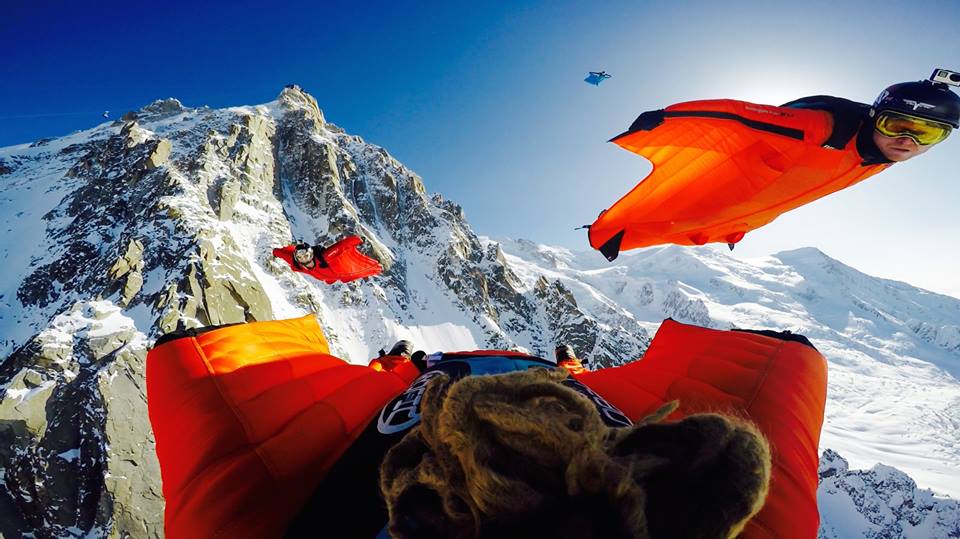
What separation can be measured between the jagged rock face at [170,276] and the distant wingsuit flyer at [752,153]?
31.0m

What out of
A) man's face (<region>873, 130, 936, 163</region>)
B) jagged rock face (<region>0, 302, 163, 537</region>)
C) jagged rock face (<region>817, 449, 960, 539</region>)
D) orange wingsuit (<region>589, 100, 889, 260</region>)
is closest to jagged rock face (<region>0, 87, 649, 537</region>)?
jagged rock face (<region>0, 302, 163, 537</region>)

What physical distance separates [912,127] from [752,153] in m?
1.44

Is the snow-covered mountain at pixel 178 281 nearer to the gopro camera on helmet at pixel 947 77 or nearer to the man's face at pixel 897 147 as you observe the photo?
the man's face at pixel 897 147

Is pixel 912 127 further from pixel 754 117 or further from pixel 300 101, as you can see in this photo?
pixel 300 101

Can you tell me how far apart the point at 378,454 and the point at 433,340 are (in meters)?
55.3

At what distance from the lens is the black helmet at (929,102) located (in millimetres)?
Answer: 3912

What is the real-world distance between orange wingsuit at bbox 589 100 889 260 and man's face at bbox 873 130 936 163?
0.25 metres

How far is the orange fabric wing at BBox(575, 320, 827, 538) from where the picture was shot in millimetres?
1954

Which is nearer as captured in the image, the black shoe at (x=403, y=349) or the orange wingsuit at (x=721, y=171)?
the orange wingsuit at (x=721, y=171)

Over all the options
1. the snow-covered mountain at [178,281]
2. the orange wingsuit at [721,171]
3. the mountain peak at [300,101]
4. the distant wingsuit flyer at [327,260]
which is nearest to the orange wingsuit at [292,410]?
the orange wingsuit at [721,171]

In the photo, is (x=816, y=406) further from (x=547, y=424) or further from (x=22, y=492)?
(x=22, y=492)

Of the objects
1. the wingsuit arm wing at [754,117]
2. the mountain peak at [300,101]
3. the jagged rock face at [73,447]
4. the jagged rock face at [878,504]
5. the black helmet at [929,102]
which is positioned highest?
the mountain peak at [300,101]

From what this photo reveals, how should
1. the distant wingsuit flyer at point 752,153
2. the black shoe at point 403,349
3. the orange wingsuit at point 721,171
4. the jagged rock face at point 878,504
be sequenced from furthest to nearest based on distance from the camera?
the jagged rock face at point 878,504
the black shoe at point 403,349
the orange wingsuit at point 721,171
the distant wingsuit flyer at point 752,153

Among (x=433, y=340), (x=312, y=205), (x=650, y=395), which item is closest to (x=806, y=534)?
(x=650, y=395)
